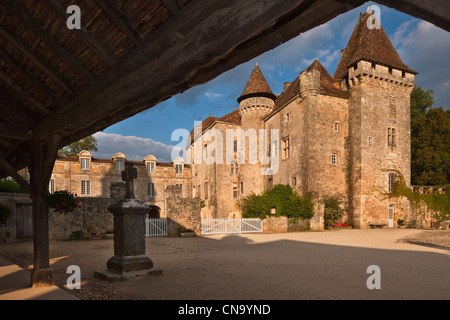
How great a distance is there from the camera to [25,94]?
5.45 metres

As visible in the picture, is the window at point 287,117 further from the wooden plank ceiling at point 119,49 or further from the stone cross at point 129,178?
the wooden plank ceiling at point 119,49

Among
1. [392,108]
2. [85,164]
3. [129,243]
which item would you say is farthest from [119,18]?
[85,164]

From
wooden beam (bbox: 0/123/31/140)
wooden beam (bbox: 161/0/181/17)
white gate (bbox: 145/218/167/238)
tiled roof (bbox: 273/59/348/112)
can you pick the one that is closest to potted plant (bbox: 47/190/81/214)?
wooden beam (bbox: 0/123/31/140)

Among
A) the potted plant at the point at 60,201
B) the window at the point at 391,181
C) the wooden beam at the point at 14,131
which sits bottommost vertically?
the window at the point at 391,181

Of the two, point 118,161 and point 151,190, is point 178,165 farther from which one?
point 118,161

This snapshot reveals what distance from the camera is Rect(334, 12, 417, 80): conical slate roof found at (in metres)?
24.5

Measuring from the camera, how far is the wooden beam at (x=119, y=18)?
129 inches

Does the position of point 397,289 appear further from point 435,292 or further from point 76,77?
point 76,77

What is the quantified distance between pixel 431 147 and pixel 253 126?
18.1 meters

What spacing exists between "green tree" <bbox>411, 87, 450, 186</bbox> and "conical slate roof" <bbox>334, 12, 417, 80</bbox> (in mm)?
9324

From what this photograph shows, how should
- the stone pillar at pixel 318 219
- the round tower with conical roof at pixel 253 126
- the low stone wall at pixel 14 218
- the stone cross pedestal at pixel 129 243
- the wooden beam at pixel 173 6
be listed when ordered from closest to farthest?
1. the wooden beam at pixel 173 6
2. the stone cross pedestal at pixel 129 243
3. the low stone wall at pixel 14 218
4. the stone pillar at pixel 318 219
5. the round tower with conical roof at pixel 253 126

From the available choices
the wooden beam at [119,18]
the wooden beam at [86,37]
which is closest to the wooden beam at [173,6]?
the wooden beam at [119,18]

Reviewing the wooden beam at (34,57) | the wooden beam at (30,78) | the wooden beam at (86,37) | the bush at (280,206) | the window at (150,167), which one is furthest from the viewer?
the window at (150,167)

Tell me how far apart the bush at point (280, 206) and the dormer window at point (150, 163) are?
14316mm
